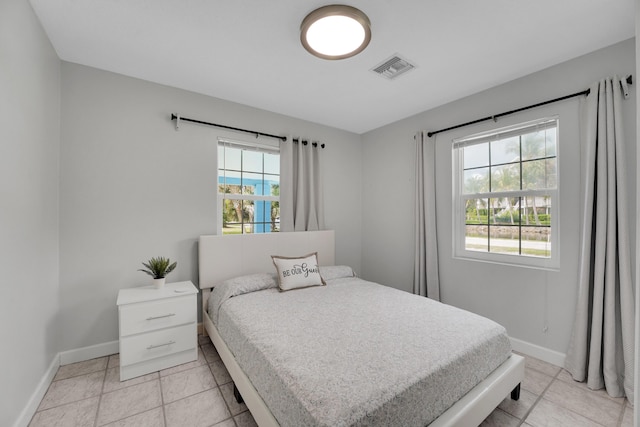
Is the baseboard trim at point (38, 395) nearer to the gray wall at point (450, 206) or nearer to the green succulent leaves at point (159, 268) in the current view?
the green succulent leaves at point (159, 268)

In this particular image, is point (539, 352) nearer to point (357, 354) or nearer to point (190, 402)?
point (357, 354)

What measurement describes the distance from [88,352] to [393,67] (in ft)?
11.7

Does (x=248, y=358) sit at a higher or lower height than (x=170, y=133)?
lower

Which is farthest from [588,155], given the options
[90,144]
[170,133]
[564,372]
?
[90,144]

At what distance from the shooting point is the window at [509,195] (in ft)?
7.95

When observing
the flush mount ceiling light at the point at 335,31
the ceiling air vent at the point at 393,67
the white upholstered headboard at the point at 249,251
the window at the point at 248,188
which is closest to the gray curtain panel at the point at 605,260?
the ceiling air vent at the point at 393,67

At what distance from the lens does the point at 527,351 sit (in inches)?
Result: 97.5

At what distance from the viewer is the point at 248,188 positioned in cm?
323

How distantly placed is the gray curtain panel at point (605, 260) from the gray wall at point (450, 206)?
0.10 meters

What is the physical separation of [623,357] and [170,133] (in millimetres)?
4091

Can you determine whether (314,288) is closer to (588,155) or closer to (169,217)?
(169,217)

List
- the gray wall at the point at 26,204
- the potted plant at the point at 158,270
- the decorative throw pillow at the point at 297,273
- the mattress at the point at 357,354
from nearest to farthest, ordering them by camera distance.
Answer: the mattress at the point at 357,354 < the gray wall at the point at 26,204 < the potted plant at the point at 158,270 < the decorative throw pillow at the point at 297,273

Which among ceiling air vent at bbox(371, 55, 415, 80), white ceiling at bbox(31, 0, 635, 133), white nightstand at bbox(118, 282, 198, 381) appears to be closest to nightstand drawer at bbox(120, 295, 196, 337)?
white nightstand at bbox(118, 282, 198, 381)

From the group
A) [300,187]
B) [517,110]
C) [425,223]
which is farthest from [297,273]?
[517,110]
